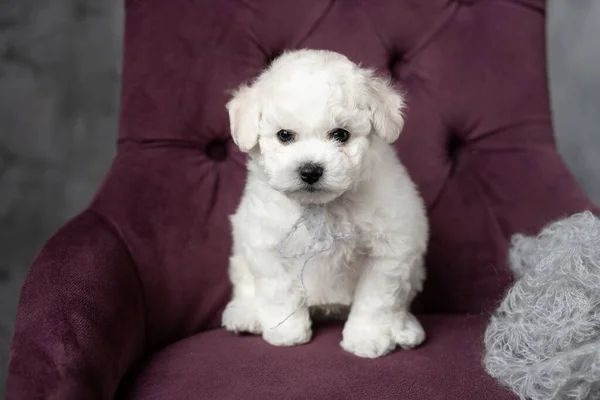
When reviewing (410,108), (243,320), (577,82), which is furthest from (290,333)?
(577,82)

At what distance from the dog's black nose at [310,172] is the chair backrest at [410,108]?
0.56 meters

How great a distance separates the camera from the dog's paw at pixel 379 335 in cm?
144

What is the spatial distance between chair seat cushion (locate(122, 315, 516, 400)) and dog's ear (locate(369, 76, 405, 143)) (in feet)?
1.57

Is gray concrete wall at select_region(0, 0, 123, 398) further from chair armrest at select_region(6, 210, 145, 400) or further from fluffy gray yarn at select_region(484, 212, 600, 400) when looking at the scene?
fluffy gray yarn at select_region(484, 212, 600, 400)

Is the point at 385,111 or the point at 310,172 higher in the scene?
the point at 385,111

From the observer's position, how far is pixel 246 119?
1390 millimetres

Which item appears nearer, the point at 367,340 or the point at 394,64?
the point at 367,340

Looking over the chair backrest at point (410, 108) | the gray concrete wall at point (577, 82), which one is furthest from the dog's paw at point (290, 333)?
the gray concrete wall at point (577, 82)

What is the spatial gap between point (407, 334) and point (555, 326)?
0.33 metres

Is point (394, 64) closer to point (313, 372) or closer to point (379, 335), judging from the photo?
point (379, 335)

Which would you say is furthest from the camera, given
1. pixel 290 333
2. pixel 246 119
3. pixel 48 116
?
pixel 48 116

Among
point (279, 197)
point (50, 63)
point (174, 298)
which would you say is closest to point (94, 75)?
point (50, 63)

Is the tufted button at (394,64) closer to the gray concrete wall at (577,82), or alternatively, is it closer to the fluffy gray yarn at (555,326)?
the fluffy gray yarn at (555,326)

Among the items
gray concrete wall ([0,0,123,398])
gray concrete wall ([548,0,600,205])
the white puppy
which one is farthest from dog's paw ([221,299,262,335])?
gray concrete wall ([548,0,600,205])
